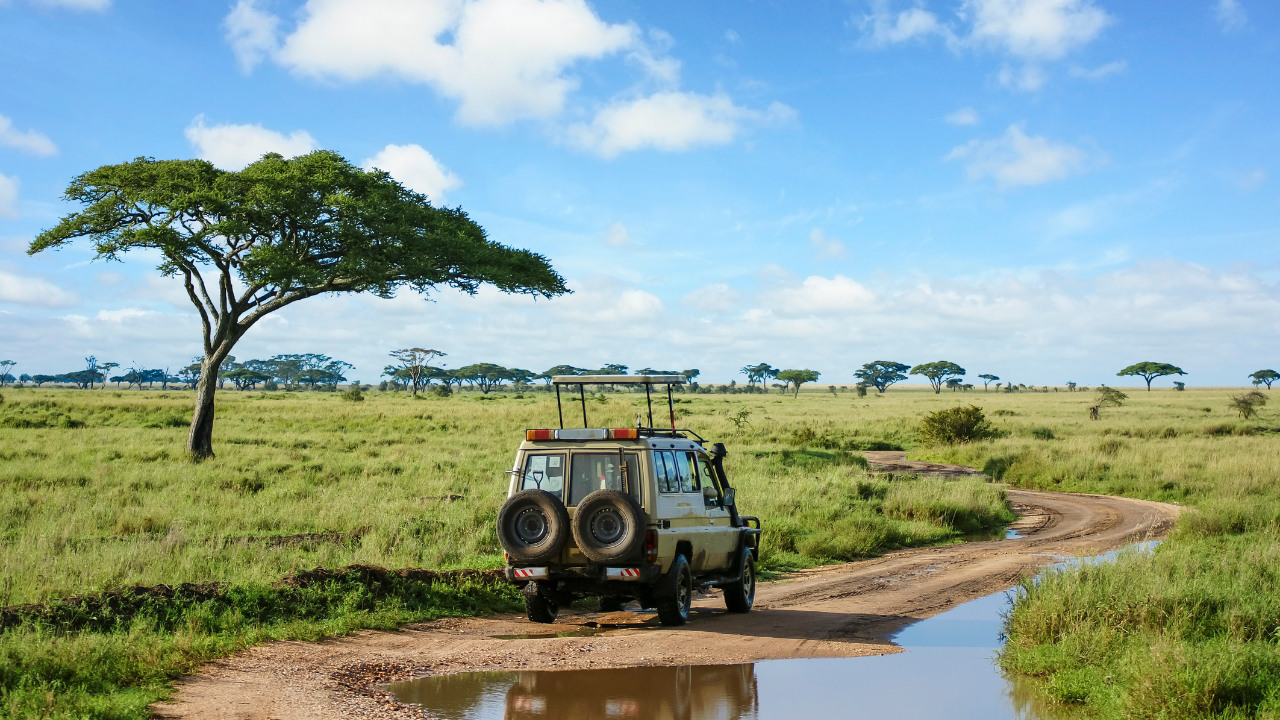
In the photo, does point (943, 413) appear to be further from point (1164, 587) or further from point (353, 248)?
point (1164, 587)

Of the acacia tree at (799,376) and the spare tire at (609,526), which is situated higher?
the acacia tree at (799,376)

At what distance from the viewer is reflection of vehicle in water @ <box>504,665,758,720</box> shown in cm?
730

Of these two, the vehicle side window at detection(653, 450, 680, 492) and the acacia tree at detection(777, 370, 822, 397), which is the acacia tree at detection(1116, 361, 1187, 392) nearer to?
the acacia tree at detection(777, 370, 822, 397)

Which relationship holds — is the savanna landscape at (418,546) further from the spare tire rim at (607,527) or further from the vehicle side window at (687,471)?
the vehicle side window at (687,471)

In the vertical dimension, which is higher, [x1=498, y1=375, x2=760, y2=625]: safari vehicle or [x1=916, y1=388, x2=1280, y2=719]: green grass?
[x1=498, y1=375, x2=760, y2=625]: safari vehicle

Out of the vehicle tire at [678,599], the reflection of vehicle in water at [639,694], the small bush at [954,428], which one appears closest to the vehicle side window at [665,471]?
the vehicle tire at [678,599]

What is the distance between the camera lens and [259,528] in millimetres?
16406

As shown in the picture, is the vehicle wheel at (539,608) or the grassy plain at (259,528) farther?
the vehicle wheel at (539,608)

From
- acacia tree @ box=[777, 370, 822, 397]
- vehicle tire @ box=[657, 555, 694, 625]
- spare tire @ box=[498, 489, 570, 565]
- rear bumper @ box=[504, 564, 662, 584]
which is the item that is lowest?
vehicle tire @ box=[657, 555, 694, 625]

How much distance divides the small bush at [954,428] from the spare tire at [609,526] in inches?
1317

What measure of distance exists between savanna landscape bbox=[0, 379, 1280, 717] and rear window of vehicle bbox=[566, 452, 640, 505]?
240 centimetres

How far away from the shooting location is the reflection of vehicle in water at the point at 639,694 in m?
7.30

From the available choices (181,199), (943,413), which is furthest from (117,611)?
(943,413)

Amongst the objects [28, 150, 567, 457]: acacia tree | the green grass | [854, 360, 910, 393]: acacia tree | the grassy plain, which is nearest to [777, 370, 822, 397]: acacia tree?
[854, 360, 910, 393]: acacia tree
